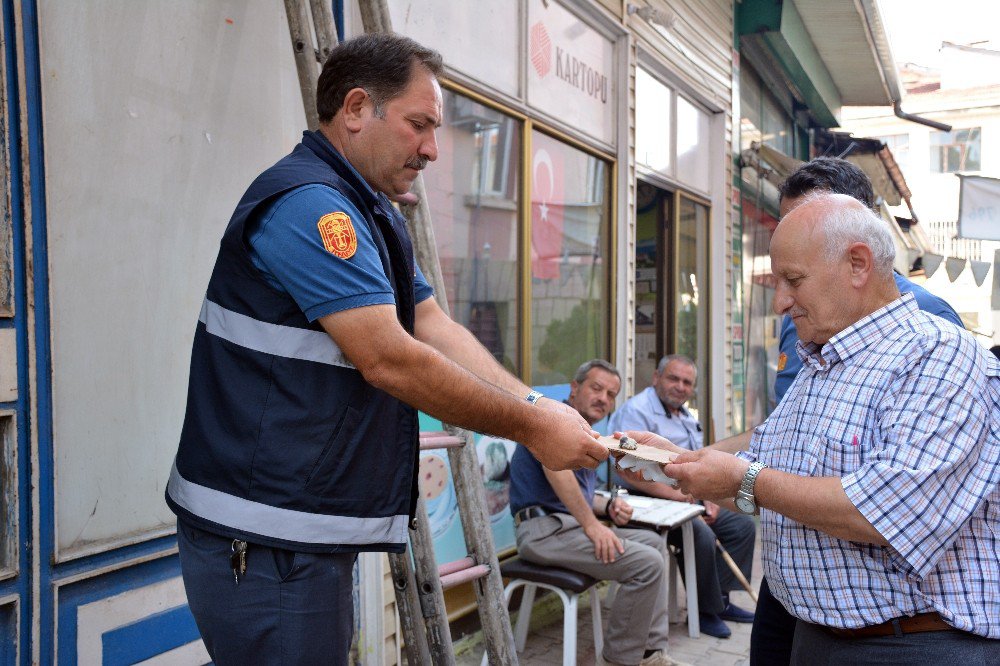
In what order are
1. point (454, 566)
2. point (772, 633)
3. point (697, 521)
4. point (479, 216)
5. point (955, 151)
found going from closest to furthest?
point (772, 633), point (454, 566), point (479, 216), point (697, 521), point (955, 151)

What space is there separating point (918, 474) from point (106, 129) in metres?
2.39

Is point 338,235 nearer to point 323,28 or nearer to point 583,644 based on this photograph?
point 323,28

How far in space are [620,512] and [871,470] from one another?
9.83 ft

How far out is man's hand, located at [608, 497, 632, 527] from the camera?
4703 millimetres

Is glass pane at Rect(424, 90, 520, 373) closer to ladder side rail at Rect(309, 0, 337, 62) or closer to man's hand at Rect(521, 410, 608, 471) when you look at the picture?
ladder side rail at Rect(309, 0, 337, 62)

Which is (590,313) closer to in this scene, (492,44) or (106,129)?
(492,44)

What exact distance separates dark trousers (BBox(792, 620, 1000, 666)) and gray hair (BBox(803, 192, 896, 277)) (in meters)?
0.79

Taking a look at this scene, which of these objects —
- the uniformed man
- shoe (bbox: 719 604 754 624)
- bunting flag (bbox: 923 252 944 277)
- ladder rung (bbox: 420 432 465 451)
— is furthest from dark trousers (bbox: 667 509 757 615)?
bunting flag (bbox: 923 252 944 277)

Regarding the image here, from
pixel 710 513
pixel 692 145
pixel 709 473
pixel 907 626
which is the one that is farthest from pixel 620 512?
pixel 692 145

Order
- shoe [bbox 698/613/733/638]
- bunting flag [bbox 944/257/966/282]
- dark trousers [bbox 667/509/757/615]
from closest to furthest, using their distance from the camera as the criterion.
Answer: shoe [bbox 698/613/733/638], dark trousers [bbox 667/509/757/615], bunting flag [bbox 944/257/966/282]

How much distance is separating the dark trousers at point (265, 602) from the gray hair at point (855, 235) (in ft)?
4.26

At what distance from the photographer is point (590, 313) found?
6.46 metres

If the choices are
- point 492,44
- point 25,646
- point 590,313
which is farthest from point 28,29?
point 590,313

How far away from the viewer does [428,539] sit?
2.75m
